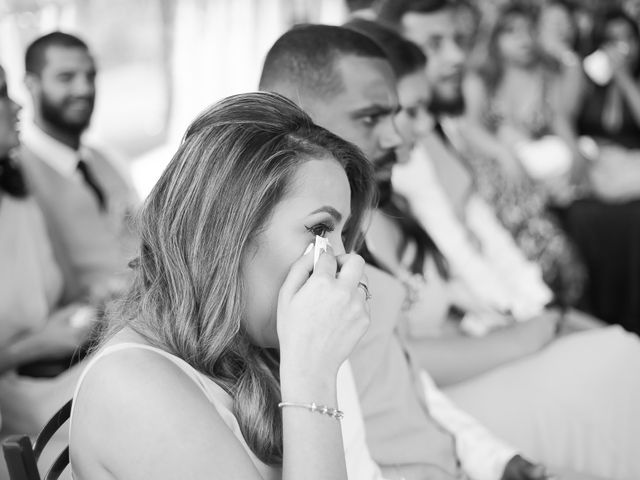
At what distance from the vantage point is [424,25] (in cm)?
276

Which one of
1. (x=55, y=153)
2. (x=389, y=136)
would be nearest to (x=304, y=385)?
(x=389, y=136)

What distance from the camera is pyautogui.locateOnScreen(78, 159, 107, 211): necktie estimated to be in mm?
2625

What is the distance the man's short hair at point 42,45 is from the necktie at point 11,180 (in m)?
0.45

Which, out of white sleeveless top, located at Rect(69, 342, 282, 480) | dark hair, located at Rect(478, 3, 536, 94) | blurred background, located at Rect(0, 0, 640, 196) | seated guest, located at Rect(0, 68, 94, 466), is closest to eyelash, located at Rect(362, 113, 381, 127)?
white sleeveless top, located at Rect(69, 342, 282, 480)

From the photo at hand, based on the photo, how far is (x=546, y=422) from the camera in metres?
1.72

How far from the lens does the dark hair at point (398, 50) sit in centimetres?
202

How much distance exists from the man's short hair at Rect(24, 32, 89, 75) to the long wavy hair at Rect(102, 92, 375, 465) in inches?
60.8

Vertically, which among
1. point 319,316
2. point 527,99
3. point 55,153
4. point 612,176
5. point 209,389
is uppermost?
point 319,316

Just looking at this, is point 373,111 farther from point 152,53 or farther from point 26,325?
point 152,53

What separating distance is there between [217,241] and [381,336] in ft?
1.65

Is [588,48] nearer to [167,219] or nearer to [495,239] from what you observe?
[495,239]

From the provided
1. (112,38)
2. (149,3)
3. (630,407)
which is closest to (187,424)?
(630,407)

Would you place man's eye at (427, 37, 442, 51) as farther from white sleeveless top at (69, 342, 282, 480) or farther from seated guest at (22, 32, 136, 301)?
white sleeveless top at (69, 342, 282, 480)

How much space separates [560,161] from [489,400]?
97.5 inches
